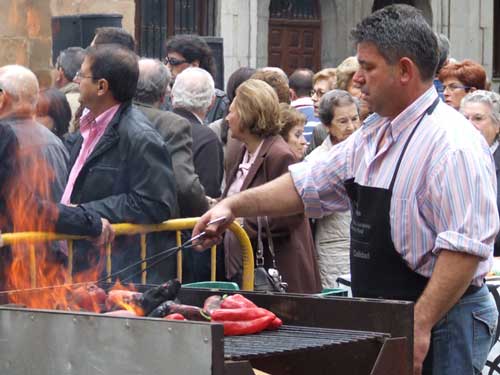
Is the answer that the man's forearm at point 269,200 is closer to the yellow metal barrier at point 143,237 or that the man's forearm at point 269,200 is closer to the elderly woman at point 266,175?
the yellow metal barrier at point 143,237

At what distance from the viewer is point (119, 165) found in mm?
6820

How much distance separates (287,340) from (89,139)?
264 centimetres

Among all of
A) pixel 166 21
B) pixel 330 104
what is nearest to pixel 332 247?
pixel 330 104

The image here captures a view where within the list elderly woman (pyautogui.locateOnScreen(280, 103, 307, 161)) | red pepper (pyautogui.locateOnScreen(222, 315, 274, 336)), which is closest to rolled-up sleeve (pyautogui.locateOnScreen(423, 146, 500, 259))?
red pepper (pyautogui.locateOnScreen(222, 315, 274, 336))

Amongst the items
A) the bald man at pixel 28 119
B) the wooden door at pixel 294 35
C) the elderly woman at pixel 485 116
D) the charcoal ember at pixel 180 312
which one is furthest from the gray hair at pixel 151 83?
the wooden door at pixel 294 35

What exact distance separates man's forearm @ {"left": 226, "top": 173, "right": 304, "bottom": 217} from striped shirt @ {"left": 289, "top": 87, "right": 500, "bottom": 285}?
1.43 feet

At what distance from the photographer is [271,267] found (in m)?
7.65

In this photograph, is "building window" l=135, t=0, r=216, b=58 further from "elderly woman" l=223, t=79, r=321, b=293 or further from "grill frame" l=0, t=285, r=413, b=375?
"grill frame" l=0, t=285, r=413, b=375

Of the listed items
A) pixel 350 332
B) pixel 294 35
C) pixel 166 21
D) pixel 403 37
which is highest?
pixel 166 21

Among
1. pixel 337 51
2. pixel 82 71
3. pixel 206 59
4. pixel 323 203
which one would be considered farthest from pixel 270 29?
pixel 323 203

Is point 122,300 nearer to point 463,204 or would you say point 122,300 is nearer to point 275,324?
point 275,324

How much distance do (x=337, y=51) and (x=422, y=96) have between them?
1858cm

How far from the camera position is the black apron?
4.95m

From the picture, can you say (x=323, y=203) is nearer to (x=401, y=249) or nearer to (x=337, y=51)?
(x=401, y=249)
